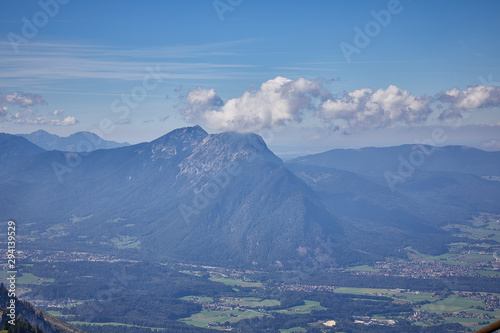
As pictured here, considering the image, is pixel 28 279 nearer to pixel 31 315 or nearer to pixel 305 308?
pixel 31 315

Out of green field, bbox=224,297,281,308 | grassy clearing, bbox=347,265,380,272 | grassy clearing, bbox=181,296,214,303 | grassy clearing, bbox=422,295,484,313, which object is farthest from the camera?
grassy clearing, bbox=347,265,380,272

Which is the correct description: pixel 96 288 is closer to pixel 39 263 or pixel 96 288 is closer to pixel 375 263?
pixel 39 263

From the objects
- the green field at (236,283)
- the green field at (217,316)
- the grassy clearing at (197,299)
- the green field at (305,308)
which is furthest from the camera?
the green field at (236,283)

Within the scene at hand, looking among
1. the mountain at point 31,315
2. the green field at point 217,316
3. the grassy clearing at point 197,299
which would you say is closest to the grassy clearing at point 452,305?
the green field at point 217,316

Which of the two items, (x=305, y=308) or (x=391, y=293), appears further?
(x=391, y=293)

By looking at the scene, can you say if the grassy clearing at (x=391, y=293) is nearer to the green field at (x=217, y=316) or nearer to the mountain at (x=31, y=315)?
the green field at (x=217, y=316)

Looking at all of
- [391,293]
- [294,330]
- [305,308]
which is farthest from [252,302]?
[391,293]

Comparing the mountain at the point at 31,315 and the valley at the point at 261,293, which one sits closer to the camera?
the mountain at the point at 31,315

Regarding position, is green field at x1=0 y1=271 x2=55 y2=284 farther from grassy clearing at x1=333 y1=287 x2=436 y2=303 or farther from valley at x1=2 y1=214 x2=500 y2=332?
grassy clearing at x1=333 y1=287 x2=436 y2=303

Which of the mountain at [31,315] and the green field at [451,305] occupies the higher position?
the mountain at [31,315]

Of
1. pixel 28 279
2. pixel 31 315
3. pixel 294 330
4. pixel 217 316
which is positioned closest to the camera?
pixel 31 315

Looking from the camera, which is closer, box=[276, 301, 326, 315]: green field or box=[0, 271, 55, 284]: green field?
box=[276, 301, 326, 315]: green field

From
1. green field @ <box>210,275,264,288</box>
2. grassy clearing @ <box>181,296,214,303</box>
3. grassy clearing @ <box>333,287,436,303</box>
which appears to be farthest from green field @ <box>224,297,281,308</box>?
grassy clearing @ <box>333,287,436,303</box>
